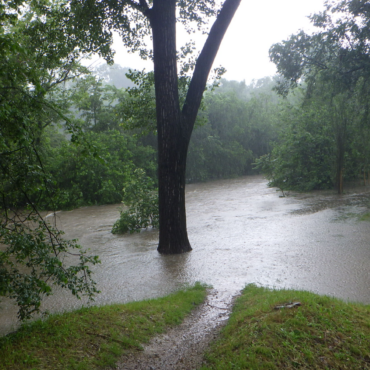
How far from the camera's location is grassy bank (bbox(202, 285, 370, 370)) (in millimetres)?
3627

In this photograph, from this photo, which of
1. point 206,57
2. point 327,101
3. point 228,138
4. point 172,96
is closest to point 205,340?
point 172,96

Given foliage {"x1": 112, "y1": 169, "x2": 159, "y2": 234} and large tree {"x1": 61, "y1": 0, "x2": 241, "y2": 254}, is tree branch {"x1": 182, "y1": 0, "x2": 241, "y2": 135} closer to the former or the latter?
large tree {"x1": 61, "y1": 0, "x2": 241, "y2": 254}

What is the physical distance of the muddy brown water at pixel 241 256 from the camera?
22.0ft

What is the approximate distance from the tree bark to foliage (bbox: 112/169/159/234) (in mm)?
3716

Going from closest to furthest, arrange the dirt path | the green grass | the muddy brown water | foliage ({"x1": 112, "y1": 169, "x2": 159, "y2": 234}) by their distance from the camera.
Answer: the green grass, the dirt path, the muddy brown water, foliage ({"x1": 112, "y1": 169, "x2": 159, "y2": 234})

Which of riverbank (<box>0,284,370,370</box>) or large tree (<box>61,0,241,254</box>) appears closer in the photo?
riverbank (<box>0,284,370,370</box>)

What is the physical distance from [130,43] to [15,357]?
9.16 m

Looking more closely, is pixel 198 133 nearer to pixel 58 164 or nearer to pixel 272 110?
pixel 272 110

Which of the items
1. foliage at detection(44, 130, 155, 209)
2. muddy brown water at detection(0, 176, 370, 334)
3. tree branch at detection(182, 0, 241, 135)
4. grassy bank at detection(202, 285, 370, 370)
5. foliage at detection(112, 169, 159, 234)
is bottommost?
muddy brown water at detection(0, 176, 370, 334)

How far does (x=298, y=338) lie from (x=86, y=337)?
2.21 meters

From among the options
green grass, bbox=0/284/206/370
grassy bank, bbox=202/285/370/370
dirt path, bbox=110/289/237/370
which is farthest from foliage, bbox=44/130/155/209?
grassy bank, bbox=202/285/370/370

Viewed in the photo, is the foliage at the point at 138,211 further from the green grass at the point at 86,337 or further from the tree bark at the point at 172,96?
the green grass at the point at 86,337

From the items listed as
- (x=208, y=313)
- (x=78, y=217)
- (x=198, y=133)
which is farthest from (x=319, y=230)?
(x=198, y=133)

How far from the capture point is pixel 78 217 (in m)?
17.7
